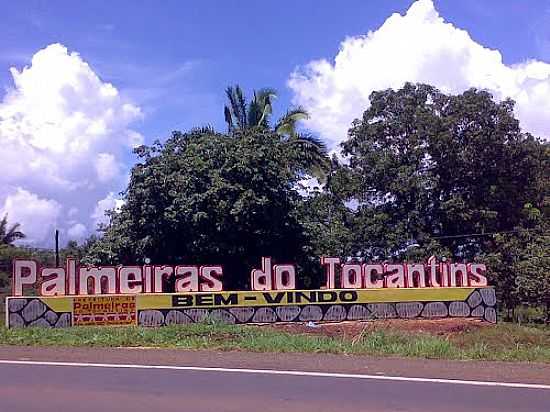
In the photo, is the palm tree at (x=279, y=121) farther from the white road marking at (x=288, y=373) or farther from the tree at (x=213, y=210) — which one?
the white road marking at (x=288, y=373)

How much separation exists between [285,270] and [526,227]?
17285mm

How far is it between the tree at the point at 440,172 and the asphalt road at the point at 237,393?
1067 inches

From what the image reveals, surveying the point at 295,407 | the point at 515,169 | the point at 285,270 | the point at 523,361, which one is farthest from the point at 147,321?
the point at 515,169

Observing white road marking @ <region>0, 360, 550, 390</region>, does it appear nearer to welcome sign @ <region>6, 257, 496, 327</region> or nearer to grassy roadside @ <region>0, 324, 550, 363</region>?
grassy roadside @ <region>0, 324, 550, 363</region>

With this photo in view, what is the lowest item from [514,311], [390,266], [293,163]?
[514,311]

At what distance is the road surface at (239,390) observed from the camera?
8.71 meters

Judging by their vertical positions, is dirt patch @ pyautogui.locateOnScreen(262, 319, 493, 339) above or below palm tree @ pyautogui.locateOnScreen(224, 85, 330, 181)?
below

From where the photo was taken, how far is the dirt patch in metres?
25.6

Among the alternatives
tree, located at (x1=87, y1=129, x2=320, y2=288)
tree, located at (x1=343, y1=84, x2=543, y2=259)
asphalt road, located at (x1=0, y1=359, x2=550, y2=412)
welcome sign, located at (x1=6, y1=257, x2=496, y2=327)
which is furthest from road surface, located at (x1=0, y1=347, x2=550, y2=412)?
tree, located at (x1=343, y1=84, x2=543, y2=259)

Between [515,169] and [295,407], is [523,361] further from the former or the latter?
[515,169]

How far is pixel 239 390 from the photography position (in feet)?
32.1

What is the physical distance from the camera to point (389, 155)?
38.1 metres

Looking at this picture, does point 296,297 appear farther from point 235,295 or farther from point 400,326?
point 400,326

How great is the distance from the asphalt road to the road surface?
0.01 meters
